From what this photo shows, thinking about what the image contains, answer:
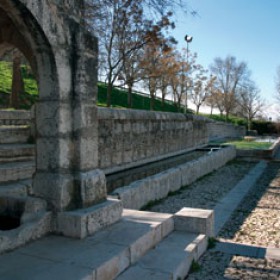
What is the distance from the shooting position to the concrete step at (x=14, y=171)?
5.84m

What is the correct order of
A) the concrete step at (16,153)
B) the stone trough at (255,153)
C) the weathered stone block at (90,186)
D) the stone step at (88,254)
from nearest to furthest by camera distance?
the stone step at (88,254)
the weathered stone block at (90,186)
the concrete step at (16,153)
the stone trough at (255,153)

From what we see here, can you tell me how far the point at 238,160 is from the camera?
658 inches

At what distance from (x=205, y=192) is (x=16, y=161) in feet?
16.3

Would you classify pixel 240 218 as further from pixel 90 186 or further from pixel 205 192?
pixel 90 186

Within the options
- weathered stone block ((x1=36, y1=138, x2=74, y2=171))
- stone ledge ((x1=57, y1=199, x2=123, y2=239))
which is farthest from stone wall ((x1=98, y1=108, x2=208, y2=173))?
stone ledge ((x1=57, y1=199, x2=123, y2=239))

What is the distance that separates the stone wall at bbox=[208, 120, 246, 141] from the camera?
29078 mm

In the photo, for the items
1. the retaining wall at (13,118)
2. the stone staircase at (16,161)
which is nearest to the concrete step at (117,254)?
the stone staircase at (16,161)

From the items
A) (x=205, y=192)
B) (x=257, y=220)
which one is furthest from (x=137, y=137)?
(x=257, y=220)

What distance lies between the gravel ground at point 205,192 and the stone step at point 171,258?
8.28 feet

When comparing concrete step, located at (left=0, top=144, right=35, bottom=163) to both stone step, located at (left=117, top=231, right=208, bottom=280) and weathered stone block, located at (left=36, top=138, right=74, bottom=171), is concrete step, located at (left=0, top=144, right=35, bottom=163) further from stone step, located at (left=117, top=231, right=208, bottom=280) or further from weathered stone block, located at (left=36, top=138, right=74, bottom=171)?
stone step, located at (left=117, top=231, right=208, bottom=280)

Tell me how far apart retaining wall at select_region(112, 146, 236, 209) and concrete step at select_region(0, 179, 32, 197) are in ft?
4.95

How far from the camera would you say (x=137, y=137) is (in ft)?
33.4

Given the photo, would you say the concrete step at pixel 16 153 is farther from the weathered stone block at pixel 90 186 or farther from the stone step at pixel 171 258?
the stone step at pixel 171 258

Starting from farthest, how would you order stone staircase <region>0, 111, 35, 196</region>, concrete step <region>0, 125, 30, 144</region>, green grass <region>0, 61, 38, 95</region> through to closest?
1. green grass <region>0, 61, 38, 95</region>
2. concrete step <region>0, 125, 30, 144</region>
3. stone staircase <region>0, 111, 35, 196</region>
